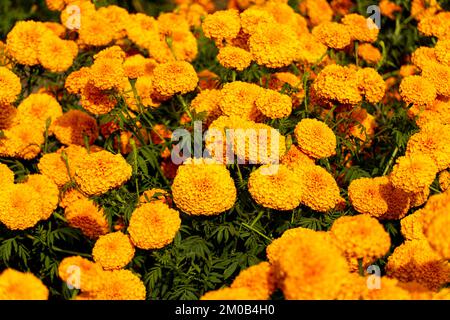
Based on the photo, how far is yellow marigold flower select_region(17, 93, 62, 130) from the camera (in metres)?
3.47

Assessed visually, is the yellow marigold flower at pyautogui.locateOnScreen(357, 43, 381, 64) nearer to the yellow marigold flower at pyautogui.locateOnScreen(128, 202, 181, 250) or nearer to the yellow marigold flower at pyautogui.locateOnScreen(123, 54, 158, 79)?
the yellow marigold flower at pyautogui.locateOnScreen(123, 54, 158, 79)

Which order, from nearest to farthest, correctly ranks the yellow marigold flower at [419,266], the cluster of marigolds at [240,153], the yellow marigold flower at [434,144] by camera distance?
the cluster of marigolds at [240,153]
the yellow marigold flower at [419,266]
the yellow marigold flower at [434,144]

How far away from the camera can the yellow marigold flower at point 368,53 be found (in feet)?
13.4

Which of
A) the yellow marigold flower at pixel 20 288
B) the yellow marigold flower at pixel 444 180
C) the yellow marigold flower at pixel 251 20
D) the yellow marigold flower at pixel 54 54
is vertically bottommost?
the yellow marigold flower at pixel 444 180

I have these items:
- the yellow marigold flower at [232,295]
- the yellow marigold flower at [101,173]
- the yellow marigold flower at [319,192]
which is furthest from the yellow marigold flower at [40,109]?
the yellow marigold flower at [232,295]

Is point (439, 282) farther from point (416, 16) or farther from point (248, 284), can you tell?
point (416, 16)

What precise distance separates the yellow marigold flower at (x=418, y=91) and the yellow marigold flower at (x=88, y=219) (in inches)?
61.7

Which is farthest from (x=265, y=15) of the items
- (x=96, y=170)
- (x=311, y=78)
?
(x=96, y=170)

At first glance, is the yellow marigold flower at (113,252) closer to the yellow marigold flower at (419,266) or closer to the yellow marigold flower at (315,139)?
the yellow marigold flower at (315,139)

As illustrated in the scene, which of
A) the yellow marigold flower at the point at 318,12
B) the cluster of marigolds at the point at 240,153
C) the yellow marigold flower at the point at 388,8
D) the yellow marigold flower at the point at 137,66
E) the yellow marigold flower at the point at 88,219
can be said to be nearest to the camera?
the cluster of marigolds at the point at 240,153

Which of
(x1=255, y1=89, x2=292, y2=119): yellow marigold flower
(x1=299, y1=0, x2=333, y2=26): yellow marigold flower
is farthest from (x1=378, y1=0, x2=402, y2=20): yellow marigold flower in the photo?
(x1=255, y1=89, x2=292, y2=119): yellow marigold flower

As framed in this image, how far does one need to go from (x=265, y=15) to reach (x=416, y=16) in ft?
5.41

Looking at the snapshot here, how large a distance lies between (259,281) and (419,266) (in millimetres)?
655

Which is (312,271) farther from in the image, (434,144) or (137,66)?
(137,66)
